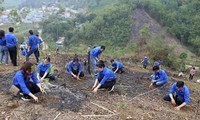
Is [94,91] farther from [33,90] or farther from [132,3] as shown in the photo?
[132,3]

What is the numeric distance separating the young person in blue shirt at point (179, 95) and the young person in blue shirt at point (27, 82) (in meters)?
3.89

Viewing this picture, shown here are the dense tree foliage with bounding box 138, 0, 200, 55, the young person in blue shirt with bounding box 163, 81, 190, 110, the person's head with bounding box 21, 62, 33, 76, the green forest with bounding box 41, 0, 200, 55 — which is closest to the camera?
the person's head with bounding box 21, 62, 33, 76

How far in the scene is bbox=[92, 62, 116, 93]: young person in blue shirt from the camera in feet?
25.7

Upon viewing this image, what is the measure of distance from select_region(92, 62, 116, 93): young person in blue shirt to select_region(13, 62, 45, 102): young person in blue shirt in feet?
6.26

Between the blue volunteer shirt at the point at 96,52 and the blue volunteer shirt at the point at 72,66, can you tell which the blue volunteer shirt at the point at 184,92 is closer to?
the blue volunteer shirt at the point at 72,66

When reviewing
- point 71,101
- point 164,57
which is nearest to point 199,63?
point 164,57

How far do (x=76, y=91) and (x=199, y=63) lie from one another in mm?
28011

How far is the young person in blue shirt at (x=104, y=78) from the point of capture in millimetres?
7832

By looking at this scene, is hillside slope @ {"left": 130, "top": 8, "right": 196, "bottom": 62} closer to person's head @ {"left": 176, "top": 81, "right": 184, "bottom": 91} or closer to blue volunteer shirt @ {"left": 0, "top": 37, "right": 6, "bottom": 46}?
blue volunteer shirt @ {"left": 0, "top": 37, "right": 6, "bottom": 46}

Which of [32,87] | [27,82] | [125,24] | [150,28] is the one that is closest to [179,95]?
[32,87]

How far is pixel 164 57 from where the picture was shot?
23.2m

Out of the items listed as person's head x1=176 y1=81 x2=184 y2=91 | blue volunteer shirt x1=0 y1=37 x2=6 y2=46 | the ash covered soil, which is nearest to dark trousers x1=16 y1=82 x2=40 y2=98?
the ash covered soil

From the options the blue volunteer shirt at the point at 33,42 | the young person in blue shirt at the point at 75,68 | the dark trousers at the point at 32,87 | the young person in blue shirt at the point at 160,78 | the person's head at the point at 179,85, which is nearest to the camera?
the dark trousers at the point at 32,87

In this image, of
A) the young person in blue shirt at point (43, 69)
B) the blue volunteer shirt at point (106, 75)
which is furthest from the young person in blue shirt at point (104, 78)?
the young person in blue shirt at point (43, 69)
